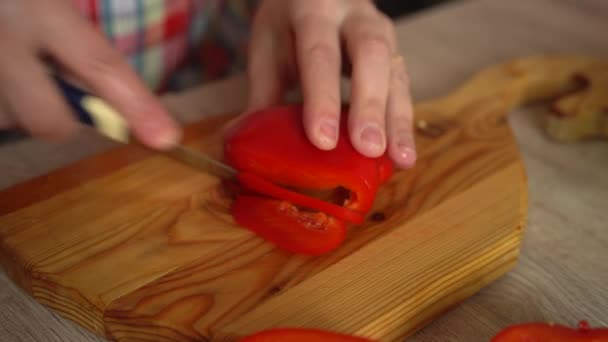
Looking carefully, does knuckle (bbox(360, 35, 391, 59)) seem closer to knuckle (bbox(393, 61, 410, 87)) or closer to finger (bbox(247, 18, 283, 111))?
knuckle (bbox(393, 61, 410, 87))

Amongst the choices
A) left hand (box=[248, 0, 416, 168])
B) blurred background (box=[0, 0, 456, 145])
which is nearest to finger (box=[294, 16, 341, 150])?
left hand (box=[248, 0, 416, 168])

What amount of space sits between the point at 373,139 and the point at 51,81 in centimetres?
48

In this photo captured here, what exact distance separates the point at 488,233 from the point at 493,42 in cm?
87

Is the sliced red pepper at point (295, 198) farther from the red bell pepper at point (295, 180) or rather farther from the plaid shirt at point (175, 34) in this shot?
the plaid shirt at point (175, 34)

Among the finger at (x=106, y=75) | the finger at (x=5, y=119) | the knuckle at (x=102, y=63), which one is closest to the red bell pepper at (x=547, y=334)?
the finger at (x=106, y=75)

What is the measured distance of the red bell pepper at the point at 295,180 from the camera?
1.02m

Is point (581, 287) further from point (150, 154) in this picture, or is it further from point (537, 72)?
point (150, 154)

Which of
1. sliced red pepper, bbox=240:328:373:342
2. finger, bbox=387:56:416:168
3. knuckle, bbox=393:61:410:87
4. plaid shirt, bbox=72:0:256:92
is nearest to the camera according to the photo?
sliced red pepper, bbox=240:328:373:342

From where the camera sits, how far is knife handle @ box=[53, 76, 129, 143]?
950 millimetres

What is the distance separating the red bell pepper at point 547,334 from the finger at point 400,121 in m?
0.35

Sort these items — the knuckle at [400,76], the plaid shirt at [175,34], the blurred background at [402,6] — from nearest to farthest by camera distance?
the knuckle at [400,76] → the plaid shirt at [175,34] → the blurred background at [402,6]

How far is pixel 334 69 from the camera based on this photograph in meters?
1.16

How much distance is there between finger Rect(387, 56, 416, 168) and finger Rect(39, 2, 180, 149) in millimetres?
376

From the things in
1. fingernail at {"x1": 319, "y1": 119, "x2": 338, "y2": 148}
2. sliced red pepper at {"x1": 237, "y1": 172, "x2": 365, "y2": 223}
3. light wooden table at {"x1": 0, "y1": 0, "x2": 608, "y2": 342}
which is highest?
fingernail at {"x1": 319, "y1": 119, "x2": 338, "y2": 148}
